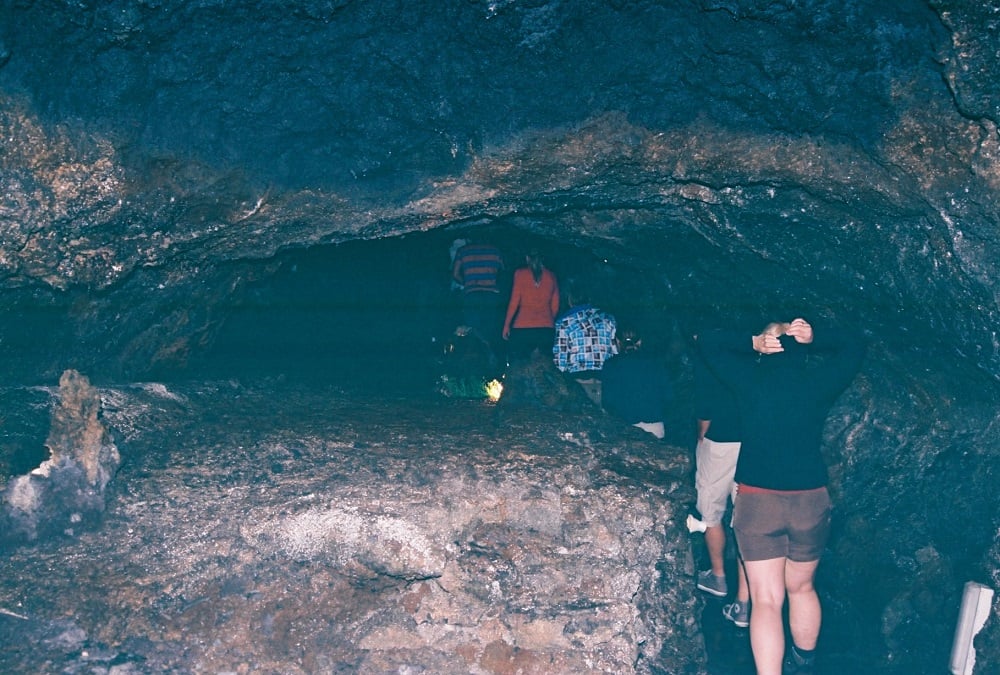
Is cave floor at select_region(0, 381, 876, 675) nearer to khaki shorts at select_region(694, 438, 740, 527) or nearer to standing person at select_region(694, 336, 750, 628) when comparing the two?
standing person at select_region(694, 336, 750, 628)

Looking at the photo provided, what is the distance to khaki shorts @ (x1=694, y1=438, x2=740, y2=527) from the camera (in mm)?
4613

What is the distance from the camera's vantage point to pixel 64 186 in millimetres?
3451

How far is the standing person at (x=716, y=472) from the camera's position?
460 cm

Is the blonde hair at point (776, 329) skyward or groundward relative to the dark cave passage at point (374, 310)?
skyward

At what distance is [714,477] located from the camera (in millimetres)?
4695

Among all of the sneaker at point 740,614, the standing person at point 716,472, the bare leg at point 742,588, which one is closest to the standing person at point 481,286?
the standing person at point 716,472

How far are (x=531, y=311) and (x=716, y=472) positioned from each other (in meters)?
1.99

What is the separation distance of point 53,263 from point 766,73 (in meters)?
3.63

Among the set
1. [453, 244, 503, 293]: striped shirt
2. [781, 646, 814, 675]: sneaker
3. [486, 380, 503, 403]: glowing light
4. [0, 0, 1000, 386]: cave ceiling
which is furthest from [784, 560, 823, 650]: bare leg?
[453, 244, 503, 293]: striped shirt

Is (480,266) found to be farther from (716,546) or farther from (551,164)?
(716,546)

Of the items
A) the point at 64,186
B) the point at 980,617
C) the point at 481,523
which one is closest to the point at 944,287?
the point at 980,617

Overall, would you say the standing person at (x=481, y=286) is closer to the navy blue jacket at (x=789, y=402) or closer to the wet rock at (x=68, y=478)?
the navy blue jacket at (x=789, y=402)

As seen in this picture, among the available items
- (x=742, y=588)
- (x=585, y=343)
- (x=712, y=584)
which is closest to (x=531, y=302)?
(x=585, y=343)

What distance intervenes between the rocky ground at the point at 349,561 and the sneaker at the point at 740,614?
61 cm
